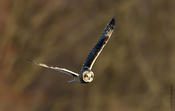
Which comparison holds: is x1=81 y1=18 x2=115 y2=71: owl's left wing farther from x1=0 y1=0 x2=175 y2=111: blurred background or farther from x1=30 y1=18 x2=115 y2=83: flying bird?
x1=0 y1=0 x2=175 y2=111: blurred background

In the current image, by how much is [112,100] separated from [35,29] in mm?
4570

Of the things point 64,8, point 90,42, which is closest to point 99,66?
point 90,42

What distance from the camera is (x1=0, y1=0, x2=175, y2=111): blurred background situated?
2350 cm

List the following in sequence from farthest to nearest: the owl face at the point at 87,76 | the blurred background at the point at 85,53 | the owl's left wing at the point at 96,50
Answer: the blurred background at the point at 85,53, the owl's left wing at the point at 96,50, the owl face at the point at 87,76

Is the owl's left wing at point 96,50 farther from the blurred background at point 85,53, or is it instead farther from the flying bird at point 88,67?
the blurred background at point 85,53

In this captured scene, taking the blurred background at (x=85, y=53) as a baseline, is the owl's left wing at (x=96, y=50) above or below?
below

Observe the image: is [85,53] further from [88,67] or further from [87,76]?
[87,76]

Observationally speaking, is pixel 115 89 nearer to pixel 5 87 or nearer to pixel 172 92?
pixel 172 92

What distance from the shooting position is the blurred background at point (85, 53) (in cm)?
2350

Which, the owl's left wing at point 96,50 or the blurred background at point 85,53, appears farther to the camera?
the blurred background at point 85,53

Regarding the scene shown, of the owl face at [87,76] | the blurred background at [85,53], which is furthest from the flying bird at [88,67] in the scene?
the blurred background at [85,53]

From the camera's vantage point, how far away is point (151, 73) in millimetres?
25953

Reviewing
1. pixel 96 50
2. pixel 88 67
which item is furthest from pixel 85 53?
pixel 88 67

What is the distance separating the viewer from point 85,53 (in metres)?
23.9
